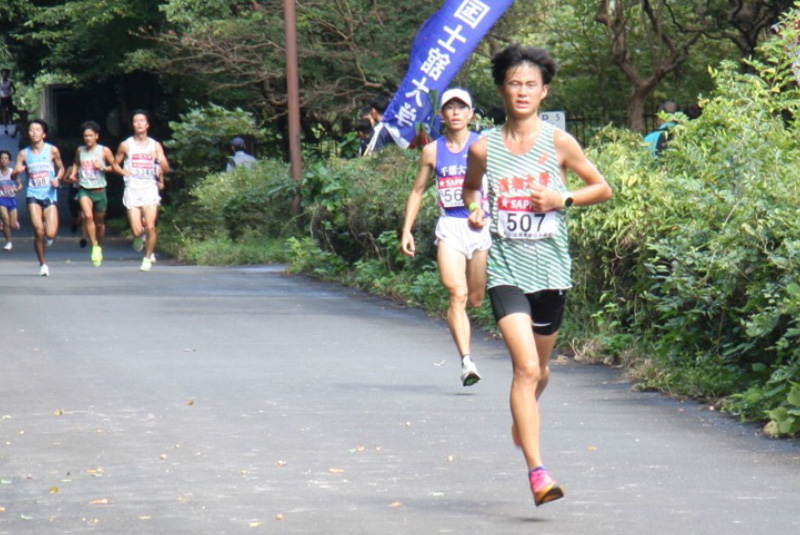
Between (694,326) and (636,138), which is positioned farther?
(636,138)

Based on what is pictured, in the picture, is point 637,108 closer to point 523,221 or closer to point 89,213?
point 89,213

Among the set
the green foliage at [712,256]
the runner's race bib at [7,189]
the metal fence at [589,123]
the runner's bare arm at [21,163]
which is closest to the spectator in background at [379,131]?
the runner's bare arm at [21,163]

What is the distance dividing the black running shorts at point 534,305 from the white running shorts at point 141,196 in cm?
1307

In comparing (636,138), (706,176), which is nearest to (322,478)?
(706,176)

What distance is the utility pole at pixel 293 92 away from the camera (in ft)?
71.9

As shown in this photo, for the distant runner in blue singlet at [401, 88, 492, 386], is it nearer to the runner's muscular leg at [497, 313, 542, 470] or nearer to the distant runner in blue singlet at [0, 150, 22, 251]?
the runner's muscular leg at [497, 313, 542, 470]

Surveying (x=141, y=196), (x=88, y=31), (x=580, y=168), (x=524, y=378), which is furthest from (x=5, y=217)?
(x=524, y=378)

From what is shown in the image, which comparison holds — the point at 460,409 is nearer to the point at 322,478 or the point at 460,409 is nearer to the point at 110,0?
the point at 322,478

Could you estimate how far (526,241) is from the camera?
6.39 meters

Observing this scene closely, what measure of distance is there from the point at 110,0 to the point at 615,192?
20.5 metres

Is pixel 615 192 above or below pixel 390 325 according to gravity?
above

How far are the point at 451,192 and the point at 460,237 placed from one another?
305 millimetres

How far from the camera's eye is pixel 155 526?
5879mm

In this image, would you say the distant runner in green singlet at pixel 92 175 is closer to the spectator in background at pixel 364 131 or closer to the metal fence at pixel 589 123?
the spectator in background at pixel 364 131
